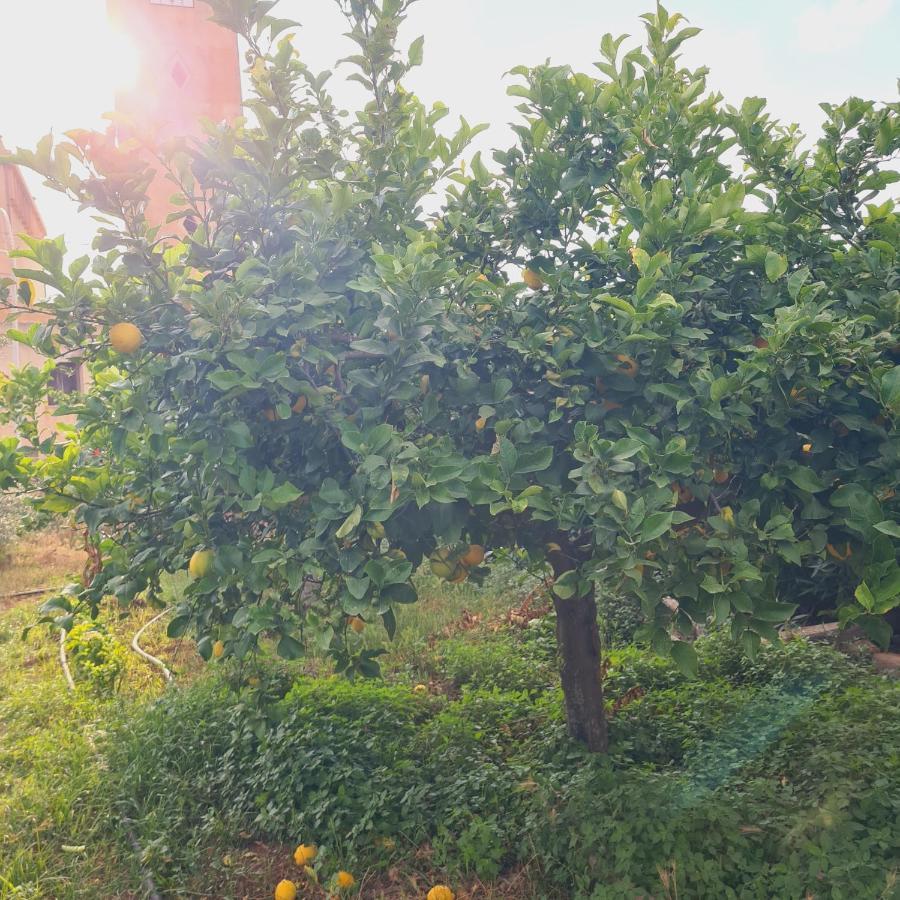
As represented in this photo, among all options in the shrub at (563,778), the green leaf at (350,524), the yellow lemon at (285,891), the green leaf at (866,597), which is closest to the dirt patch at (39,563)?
the shrub at (563,778)

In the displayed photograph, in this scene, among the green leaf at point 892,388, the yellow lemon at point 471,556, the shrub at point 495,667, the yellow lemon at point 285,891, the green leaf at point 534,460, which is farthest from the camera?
the shrub at point 495,667

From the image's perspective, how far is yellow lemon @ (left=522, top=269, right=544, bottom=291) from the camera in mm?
2527

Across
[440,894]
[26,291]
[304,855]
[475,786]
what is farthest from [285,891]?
[26,291]

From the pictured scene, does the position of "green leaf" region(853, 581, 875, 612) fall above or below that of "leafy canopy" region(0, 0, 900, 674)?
below

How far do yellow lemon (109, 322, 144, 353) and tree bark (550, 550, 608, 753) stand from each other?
76.4 inches

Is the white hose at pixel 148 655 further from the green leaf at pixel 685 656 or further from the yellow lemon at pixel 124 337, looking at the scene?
the green leaf at pixel 685 656

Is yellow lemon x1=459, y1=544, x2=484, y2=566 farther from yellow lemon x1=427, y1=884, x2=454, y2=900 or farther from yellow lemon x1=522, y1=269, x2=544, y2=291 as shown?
yellow lemon x1=427, y1=884, x2=454, y2=900

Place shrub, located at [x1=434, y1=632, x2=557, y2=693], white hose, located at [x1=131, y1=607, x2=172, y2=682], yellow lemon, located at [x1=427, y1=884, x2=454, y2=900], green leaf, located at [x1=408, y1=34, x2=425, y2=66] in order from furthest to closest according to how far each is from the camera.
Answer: white hose, located at [x1=131, y1=607, x2=172, y2=682]
shrub, located at [x1=434, y1=632, x2=557, y2=693]
yellow lemon, located at [x1=427, y1=884, x2=454, y2=900]
green leaf, located at [x1=408, y1=34, x2=425, y2=66]

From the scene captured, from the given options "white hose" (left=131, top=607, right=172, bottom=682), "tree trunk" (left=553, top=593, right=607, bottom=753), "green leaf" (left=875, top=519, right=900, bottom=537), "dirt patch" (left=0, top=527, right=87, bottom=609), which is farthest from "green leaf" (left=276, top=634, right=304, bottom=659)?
"dirt patch" (left=0, top=527, right=87, bottom=609)

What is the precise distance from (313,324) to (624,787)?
191cm

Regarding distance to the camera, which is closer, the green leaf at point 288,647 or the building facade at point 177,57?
the green leaf at point 288,647

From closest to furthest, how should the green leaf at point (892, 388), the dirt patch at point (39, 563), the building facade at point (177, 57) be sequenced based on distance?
1. the green leaf at point (892, 388)
2. the dirt patch at point (39, 563)
3. the building facade at point (177, 57)

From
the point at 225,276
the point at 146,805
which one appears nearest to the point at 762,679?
the point at 146,805

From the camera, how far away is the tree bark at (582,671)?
3363mm
